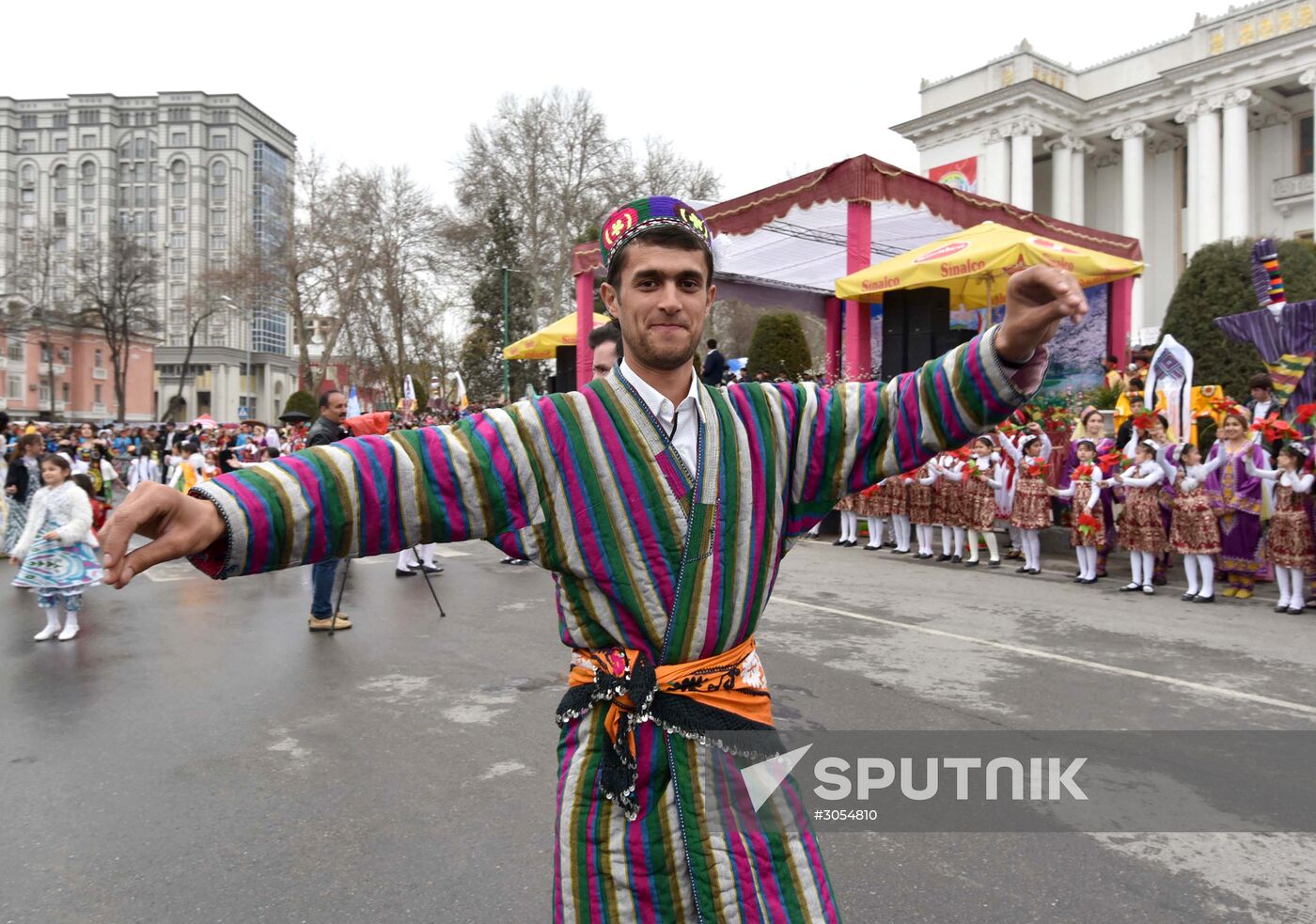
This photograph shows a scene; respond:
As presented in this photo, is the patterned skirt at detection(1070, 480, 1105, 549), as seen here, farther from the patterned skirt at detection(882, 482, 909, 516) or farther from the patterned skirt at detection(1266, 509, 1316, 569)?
the patterned skirt at detection(882, 482, 909, 516)

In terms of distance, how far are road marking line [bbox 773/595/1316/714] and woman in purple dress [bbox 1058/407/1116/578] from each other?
3.76 meters

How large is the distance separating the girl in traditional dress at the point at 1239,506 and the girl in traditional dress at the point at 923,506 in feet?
11.0

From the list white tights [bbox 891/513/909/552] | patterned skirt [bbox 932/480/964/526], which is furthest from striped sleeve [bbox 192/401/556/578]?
white tights [bbox 891/513/909/552]

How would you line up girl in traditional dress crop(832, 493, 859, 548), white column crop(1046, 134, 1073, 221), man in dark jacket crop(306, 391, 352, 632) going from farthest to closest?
1. white column crop(1046, 134, 1073, 221)
2. girl in traditional dress crop(832, 493, 859, 548)
3. man in dark jacket crop(306, 391, 352, 632)

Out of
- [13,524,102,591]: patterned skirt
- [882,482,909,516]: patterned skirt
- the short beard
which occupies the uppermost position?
the short beard

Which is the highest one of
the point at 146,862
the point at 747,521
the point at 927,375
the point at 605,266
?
the point at 605,266

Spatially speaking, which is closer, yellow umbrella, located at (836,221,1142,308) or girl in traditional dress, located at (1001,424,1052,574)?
girl in traditional dress, located at (1001,424,1052,574)

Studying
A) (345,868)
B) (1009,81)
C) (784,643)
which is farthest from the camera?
(1009,81)

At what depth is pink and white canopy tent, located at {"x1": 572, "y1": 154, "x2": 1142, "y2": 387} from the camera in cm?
1419

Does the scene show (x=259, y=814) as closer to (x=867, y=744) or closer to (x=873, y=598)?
(x=867, y=744)

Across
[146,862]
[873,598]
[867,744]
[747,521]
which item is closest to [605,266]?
[747,521]

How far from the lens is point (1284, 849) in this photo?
11.9ft

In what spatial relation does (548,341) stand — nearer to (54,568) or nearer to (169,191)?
(54,568)

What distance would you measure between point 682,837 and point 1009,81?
42.1 m
